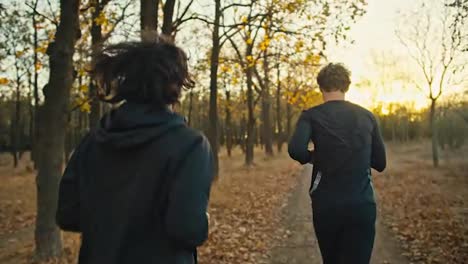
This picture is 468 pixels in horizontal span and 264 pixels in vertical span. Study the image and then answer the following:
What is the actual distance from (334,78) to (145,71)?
6.52 feet

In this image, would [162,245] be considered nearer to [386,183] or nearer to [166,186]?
[166,186]

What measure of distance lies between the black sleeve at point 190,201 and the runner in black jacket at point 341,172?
1.65 meters

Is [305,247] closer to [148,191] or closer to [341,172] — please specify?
[341,172]

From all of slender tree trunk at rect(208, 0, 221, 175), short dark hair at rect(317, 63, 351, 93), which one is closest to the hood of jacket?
short dark hair at rect(317, 63, 351, 93)

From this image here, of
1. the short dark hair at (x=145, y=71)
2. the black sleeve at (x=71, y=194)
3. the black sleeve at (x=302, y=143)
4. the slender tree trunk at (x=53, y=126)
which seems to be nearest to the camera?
the short dark hair at (x=145, y=71)

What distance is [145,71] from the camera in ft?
6.25

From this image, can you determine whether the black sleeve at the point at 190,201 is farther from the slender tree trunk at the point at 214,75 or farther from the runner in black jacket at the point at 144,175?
the slender tree trunk at the point at 214,75

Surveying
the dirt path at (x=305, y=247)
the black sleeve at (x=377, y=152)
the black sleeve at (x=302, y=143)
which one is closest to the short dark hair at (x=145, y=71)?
the black sleeve at (x=302, y=143)

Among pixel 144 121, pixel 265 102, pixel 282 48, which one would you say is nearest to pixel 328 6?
pixel 282 48

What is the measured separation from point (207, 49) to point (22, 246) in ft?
50.1

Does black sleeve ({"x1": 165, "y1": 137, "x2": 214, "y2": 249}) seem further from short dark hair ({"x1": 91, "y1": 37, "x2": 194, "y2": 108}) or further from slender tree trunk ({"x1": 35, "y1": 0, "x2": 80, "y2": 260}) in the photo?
slender tree trunk ({"x1": 35, "y1": 0, "x2": 80, "y2": 260})

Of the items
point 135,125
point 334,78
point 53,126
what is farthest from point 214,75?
point 135,125

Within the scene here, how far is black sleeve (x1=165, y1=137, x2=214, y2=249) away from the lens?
5.75ft

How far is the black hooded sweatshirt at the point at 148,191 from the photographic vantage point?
1.78m
